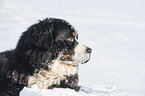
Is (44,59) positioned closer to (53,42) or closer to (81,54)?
(53,42)

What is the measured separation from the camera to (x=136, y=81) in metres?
7.76

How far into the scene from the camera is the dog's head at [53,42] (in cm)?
354

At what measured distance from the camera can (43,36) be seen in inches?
141

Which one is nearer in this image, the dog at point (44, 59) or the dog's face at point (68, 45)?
the dog at point (44, 59)

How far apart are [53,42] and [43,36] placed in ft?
0.70

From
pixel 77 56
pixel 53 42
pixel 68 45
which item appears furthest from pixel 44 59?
pixel 77 56

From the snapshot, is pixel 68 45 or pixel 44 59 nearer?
pixel 44 59

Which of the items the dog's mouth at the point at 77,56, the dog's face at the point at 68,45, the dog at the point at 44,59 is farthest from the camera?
the dog's mouth at the point at 77,56

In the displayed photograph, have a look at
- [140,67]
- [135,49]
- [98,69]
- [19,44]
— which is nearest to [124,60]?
[140,67]

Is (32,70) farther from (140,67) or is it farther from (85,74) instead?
(140,67)

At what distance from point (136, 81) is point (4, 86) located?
18.2 ft

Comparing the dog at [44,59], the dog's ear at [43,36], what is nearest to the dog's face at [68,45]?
the dog at [44,59]

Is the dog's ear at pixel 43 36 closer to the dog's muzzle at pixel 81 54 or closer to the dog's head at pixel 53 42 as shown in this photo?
the dog's head at pixel 53 42

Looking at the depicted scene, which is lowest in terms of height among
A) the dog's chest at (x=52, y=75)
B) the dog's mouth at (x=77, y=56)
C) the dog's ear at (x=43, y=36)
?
the dog's chest at (x=52, y=75)
